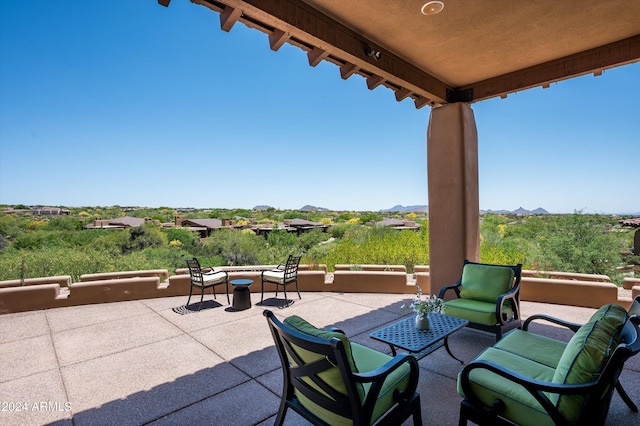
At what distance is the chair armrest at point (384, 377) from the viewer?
5.39ft

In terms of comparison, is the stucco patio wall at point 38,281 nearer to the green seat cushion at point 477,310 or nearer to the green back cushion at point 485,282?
→ the green seat cushion at point 477,310

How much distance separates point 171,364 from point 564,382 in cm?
338

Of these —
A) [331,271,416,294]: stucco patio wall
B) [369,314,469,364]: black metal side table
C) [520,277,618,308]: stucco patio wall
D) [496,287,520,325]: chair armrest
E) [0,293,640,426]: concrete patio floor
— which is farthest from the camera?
[331,271,416,294]: stucco patio wall

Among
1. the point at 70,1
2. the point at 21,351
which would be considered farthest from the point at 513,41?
the point at 70,1

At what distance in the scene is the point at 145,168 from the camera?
39156 mm

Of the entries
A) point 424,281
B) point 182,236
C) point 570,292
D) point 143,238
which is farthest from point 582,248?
point 143,238

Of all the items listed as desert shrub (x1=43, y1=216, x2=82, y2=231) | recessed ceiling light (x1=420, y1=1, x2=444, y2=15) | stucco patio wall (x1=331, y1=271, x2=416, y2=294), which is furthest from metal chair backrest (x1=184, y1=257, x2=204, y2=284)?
desert shrub (x1=43, y1=216, x2=82, y2=231)

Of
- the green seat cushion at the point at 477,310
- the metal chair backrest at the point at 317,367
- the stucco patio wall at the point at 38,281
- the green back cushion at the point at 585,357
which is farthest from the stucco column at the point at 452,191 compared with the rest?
the stucco patio wall at the point at 38,281

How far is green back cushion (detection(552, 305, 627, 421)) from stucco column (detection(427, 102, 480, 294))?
323cm

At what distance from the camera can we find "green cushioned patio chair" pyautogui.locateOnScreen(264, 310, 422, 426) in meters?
1.60

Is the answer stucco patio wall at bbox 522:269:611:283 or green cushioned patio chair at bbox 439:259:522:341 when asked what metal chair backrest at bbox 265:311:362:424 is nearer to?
green cushioned patio chair at bbox 439:259:522:341

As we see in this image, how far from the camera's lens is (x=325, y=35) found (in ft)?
10.4

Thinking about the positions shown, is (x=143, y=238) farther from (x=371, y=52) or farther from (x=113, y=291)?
(x=371, y=52)

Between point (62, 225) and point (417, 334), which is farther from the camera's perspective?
point (62, 225)
